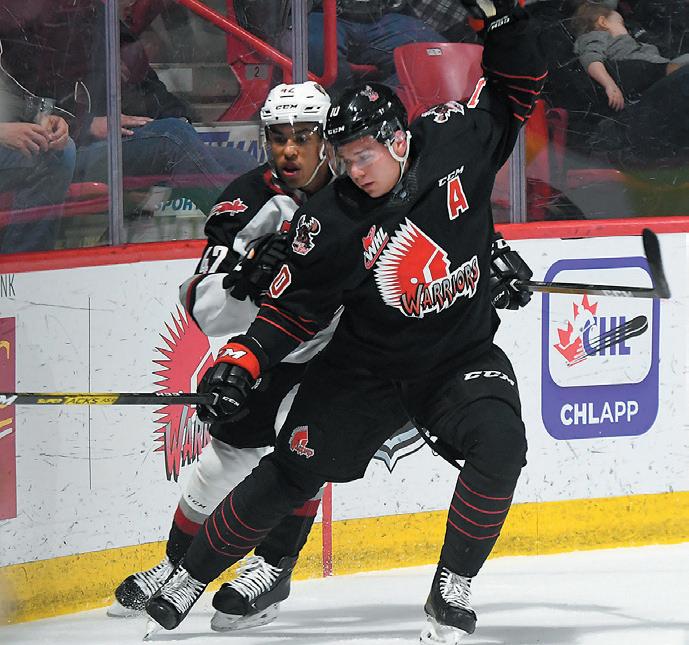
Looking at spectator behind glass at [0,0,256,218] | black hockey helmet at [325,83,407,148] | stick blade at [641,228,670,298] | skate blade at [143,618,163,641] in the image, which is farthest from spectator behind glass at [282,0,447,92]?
skate blade at [143,618,163,641]

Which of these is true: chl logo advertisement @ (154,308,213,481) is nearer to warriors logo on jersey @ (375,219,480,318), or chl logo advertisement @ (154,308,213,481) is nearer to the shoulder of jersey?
the shoulder of jersey

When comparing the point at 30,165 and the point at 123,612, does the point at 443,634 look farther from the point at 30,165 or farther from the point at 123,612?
the point at 30,165

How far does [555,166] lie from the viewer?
13.9 feet

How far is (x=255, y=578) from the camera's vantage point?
329 cm

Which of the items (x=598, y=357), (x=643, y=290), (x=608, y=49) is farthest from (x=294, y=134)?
(x=608, y=49)

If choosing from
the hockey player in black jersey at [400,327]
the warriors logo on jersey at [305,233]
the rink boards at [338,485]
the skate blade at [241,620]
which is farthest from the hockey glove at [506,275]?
the skate blade at [241,620]

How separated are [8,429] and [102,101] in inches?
34.6

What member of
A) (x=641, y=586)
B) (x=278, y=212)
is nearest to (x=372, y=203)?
(x=278, y=212)

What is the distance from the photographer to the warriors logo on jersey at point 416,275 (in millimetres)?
2795

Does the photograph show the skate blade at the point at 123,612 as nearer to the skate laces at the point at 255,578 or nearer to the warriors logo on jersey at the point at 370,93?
the skate laces at the point at 255,578

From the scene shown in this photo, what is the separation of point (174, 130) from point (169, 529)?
1.03 metres

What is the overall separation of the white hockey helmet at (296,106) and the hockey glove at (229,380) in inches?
19.5

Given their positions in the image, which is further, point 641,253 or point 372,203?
point 641,253

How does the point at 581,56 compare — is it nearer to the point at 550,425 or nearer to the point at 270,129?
the point at 550,425
